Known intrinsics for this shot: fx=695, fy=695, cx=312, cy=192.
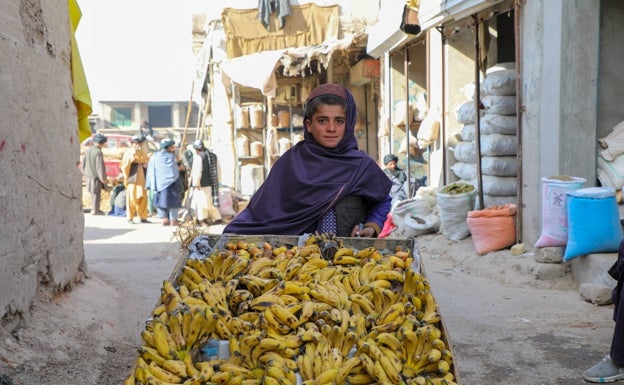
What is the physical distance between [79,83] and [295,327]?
443 cm

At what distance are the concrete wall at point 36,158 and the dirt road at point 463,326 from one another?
0.84 ft

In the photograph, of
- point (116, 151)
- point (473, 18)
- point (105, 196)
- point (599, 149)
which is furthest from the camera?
point (116, 151)

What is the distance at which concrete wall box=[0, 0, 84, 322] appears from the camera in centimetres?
431

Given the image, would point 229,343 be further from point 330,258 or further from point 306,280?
point 330,258

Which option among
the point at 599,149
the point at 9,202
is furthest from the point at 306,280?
the point at 599,149

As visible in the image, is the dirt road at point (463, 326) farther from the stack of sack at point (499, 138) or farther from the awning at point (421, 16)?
the awning at point (421, 16)

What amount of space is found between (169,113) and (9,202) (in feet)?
146

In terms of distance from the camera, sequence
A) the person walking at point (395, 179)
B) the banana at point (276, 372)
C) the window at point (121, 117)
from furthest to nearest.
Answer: the window at point (121, 117) < the person walking at point (395, 179) < the banana at point (276, 372)

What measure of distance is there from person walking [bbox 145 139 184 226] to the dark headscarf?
402 inches

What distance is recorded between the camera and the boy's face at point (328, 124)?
3801 millimetres

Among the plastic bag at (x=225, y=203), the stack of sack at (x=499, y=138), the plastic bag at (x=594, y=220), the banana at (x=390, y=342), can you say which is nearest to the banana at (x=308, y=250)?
the banana at (x=390, y=342)

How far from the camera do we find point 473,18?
892cm

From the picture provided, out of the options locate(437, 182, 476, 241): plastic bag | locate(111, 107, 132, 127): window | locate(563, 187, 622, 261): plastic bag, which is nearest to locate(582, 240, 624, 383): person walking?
locate(563, 187, 622, 261): plastic bag

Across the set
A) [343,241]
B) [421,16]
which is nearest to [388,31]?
[421,16]
